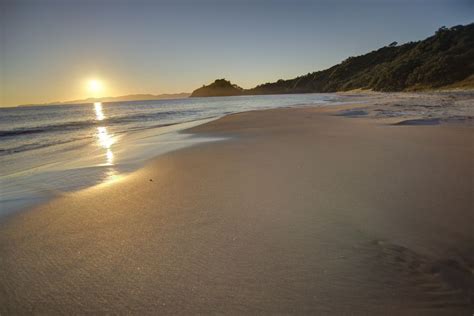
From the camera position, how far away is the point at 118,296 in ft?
6.41

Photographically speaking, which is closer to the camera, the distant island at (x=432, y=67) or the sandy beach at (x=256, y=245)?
the sandy beach at (x=256, y=245)

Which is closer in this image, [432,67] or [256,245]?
[256,245]

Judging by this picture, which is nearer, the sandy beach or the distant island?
the sandy beach

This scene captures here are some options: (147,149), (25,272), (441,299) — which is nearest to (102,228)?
(25,272)

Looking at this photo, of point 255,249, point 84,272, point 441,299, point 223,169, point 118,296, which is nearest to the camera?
point 441,299

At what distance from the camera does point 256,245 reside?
8.31ft

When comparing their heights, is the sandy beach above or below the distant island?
below

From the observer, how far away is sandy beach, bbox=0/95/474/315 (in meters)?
1.88

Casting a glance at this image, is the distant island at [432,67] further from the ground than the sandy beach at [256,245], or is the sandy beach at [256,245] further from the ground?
the distant island at [432,67]

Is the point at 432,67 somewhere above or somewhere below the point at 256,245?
above

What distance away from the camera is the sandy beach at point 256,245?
1.88 meters

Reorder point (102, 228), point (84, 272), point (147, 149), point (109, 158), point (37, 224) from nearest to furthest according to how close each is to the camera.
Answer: point (84, 272), point (102, 228), point (37, 224), point (109, 158), point (147, 149)

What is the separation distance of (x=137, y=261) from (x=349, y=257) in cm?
181

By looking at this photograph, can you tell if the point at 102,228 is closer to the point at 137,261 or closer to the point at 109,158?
the point at 137,261
